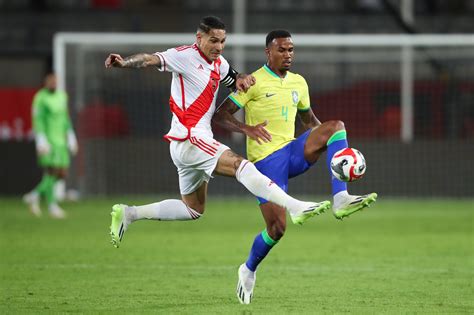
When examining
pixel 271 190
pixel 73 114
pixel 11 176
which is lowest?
A: pixel 11 176

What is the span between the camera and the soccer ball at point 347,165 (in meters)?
8.39

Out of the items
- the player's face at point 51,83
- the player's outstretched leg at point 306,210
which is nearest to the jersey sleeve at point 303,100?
the player's outstretched leg at point 306,210

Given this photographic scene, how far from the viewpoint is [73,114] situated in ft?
72.8

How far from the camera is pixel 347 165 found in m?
8.40

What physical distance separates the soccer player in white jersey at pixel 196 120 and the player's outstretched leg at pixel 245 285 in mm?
794

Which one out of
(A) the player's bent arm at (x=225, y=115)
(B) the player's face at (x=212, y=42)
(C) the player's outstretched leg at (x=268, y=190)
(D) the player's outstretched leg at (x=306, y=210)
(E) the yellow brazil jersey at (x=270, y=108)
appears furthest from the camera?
(E) the yellow brazil jersey at (x=270, y=108)

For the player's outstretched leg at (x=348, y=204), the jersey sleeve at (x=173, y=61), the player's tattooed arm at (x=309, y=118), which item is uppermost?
the jersey sleeve at (x=173, y=61)

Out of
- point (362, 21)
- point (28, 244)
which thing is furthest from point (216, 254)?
point (362, 21)

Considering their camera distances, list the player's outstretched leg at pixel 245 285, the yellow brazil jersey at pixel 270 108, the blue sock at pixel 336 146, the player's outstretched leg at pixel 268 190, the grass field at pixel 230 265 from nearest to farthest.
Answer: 1. the player's outstretched leg at pixel 268 190
2. the blue sock at pixel 336 146
3. the grass field at pixel 230 265
4. the player's outstretched leg at pixel 245 285
5. the yellow brazil jersey at pixel 270 108

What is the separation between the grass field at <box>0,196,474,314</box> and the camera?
878 cm

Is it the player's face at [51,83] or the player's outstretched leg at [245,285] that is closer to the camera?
the player's outstretched leg at [245,285]

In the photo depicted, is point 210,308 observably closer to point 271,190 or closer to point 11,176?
point 271,190

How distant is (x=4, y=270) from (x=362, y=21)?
1722cm

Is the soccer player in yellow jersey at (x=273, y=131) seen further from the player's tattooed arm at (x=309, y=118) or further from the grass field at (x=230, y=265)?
the grass field at (x=230, y=265)
